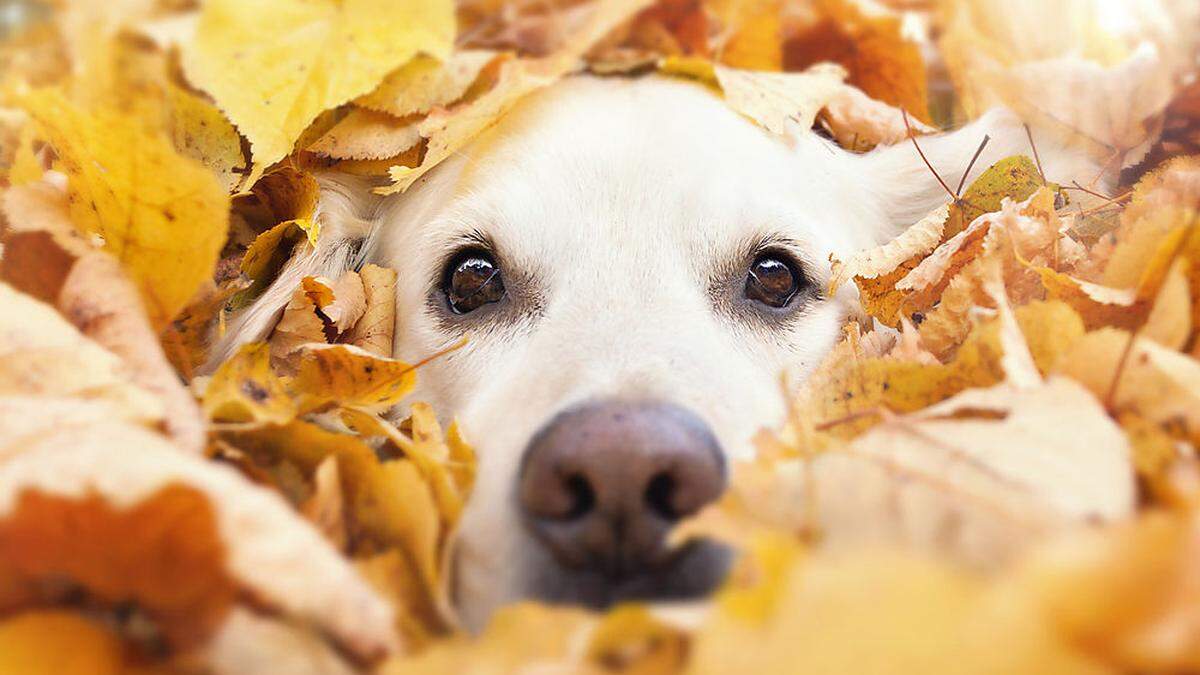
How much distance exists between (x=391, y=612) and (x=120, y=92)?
1.24m

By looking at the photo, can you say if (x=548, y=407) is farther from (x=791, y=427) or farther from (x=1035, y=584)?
(x=1035, y=584)

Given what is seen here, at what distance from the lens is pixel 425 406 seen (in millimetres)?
1650

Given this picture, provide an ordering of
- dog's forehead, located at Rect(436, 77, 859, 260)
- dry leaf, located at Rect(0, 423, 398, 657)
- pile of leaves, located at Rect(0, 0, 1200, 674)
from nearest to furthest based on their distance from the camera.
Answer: pile of leaves, located at Rect(0, 0, 1200, 674)
dry leaf, located at Rect(0, 423, 398, 657)
dog's forehead, located at Rect(436, 77, 859, 260)

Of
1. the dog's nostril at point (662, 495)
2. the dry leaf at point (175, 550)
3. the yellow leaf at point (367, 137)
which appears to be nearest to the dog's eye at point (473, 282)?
the yellow leaf at point (367, 137)

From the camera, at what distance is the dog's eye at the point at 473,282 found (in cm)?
219

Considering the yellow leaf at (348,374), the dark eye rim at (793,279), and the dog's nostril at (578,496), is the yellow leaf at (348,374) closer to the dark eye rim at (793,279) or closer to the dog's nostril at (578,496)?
the dog's nostril at (578,496)

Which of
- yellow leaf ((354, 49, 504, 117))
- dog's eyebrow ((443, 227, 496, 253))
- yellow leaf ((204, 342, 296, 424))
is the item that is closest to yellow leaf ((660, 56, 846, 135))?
yellow leaf ((354, 49, 504, 117))

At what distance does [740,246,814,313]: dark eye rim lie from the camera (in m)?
2.19

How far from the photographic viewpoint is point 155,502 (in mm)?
1002

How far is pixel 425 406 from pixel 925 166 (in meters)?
1.60

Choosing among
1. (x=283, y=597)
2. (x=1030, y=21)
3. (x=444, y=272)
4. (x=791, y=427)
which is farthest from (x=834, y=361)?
(x=1030, y=21)

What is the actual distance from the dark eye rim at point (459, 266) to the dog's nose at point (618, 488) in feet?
2.64

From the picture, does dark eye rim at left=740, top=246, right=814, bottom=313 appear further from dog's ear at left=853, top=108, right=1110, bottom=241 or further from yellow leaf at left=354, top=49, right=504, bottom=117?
yellow leaf at left=354, top=49, right=504, bottom=117

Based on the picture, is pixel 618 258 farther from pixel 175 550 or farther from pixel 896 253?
pixel 175 550
